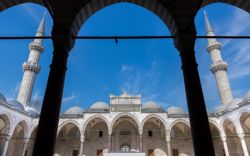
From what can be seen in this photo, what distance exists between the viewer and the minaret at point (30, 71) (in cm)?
2169

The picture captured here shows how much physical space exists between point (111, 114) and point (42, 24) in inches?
619

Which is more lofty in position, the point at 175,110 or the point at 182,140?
the point at 175,110

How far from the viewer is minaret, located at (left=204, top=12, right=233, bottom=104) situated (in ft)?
72.7

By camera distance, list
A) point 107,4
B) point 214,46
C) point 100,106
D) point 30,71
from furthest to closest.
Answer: point 100,106 → point 214,46 → point 30,71 → point 107,4

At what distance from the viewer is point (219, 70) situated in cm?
2292

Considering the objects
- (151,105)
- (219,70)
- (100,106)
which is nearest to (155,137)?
(151,105)

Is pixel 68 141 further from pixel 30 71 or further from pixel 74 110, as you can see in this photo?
pixel 30 71

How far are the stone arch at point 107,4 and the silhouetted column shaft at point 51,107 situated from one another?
820mm

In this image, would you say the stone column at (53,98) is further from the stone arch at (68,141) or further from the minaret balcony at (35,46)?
the minaret balcony at (35,46)

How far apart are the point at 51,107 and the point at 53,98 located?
17cm

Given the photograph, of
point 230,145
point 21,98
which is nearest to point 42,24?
point 21,98

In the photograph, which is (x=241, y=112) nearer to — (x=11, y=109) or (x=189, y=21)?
(x=189, y=21)

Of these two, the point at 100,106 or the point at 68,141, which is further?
the point at 100,106

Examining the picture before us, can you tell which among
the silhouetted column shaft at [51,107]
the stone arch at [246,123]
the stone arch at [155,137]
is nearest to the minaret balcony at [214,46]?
the stone arch at [246,123]
